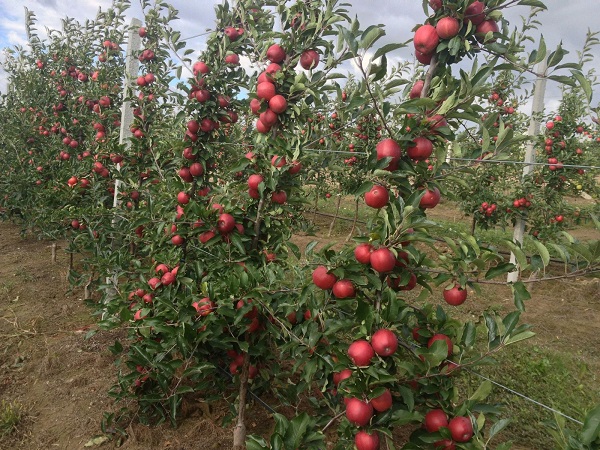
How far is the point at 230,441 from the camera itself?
7.84ft

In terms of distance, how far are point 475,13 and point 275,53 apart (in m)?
1.02

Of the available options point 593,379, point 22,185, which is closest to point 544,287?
point 593,379

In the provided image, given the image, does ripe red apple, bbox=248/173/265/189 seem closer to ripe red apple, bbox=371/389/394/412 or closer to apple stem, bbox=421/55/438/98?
apple stem, bbox=421/55/438/98

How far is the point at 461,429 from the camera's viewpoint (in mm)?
1328

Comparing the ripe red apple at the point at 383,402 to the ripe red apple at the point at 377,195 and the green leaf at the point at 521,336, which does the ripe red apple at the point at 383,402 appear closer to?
the green leaf at the point at 521,336

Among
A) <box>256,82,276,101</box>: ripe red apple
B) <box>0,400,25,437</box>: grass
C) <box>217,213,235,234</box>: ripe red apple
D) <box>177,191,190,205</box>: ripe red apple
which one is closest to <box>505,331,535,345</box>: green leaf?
<box>217,213,235,234</box>: ripe red apple

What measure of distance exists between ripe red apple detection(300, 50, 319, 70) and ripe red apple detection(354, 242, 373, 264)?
1.14m

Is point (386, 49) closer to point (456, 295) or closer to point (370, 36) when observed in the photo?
point (370, 36)

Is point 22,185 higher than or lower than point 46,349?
higher

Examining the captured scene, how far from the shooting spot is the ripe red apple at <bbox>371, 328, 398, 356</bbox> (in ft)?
4.47

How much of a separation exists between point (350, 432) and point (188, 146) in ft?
6.28

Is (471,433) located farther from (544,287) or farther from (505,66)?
(544,287)

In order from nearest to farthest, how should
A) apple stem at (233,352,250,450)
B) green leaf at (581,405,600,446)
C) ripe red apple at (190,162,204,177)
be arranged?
green leaf at (581,405,600,446), apple stem at (233,352,250,450), ripe red apple at (190,162,204,177)

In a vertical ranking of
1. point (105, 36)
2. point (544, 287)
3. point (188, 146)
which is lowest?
point (544, 287)
